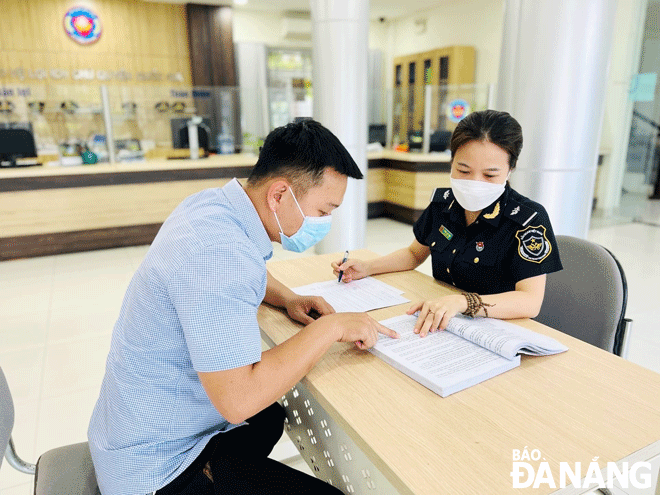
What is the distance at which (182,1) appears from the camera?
7.46m

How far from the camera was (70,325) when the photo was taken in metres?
3.12

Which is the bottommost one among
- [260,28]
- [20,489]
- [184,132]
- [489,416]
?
[20,489]

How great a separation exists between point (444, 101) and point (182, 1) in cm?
452

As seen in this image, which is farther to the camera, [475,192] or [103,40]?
[103,40]

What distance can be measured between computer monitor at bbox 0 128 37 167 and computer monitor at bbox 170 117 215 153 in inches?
57.2

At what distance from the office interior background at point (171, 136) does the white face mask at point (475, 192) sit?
1235mm

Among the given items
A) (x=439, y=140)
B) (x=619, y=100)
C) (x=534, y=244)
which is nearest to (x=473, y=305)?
(x=534, y=244)

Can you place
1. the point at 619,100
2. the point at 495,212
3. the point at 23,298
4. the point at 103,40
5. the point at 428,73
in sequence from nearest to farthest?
the point at 495,212 < the point at 23,298 < the point at 619,100 < the point at 103,40 < the point at 428,73

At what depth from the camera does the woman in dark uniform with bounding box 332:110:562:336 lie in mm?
1333

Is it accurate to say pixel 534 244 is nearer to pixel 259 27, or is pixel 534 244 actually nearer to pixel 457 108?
pixel 457 108

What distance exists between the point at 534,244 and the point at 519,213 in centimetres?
12

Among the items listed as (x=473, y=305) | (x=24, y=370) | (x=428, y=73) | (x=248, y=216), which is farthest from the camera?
(x=428, y=73)

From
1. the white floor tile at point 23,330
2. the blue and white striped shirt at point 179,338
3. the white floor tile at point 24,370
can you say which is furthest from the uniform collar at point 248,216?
the white floor tile at point 23,330

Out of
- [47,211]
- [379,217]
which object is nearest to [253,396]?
[47,211]
